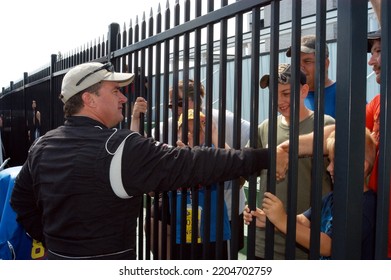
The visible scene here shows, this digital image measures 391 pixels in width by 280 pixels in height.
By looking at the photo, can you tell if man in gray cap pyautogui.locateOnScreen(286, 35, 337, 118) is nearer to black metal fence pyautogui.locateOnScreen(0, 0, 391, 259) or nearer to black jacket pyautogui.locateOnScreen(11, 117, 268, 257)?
black metal fence pyautogui.locateOnScreen(0, 0, 391, 259)

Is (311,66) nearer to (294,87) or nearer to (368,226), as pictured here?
(294,87)

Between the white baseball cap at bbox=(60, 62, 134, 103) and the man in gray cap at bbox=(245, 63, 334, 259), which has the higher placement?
the white baseball cap at bbox=(60, 62, 134, 103)

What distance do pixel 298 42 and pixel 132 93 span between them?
1789mm

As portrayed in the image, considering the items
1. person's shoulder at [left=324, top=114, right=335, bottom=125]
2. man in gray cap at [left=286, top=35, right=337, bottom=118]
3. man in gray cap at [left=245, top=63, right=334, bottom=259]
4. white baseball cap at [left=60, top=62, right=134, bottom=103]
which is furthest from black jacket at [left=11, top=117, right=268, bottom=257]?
man in gray cap at [left=286, top=35, right=337, bottom=118]

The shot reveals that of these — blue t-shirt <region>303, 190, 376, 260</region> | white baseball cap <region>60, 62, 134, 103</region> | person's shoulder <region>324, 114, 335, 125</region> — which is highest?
white baseball cap <region>60, 62, 134, 103</region>

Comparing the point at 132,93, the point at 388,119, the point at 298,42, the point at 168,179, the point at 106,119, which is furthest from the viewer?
the point at 132,93

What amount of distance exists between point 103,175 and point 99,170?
0.03 meters

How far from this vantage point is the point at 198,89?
2.44 metres

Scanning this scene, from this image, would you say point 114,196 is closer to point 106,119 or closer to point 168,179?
point 168,179

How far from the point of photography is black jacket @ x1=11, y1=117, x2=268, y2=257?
2.00 meters

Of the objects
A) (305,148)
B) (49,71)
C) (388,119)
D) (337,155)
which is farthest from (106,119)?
(49,71)

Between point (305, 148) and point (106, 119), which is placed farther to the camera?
point (106, 119)

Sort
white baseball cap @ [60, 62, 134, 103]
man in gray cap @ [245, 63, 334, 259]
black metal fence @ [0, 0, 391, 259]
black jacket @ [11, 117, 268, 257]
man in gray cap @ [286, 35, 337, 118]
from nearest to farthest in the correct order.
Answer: black metal fence @ [0, 0, 391, 259] < black jacket @ [11, 117, 268, 257] < man in gray cap @ [245, 63, 334, 259] < white baseball cap @ [60, 62, 134, 103] < man in gray cap @ [286, 35, 337, 118]
